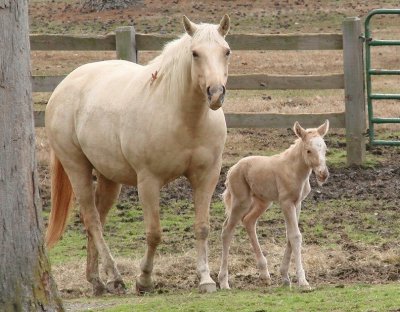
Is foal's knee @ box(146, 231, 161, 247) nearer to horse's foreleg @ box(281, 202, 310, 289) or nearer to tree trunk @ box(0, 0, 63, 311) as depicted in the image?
horse's foreleg @ box(281, 202, 310, 289)

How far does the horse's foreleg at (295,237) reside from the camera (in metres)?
8.80

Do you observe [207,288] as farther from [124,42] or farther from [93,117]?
[124,42]

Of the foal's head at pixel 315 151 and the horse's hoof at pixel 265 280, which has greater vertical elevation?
the foal's head at pixel 315 151

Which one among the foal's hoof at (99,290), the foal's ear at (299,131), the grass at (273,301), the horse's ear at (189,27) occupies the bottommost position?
the foal's hoof at (99,290)

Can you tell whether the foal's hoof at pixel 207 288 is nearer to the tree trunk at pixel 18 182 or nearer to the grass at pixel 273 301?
the grass at pixel 273 301

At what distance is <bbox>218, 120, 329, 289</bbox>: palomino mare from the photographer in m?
9.03

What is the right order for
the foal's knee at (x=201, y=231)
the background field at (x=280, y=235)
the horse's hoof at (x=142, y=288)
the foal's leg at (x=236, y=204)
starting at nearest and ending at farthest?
the background field at (x=280, y=235)
the foal's knee at (x=201, y=231)
the horse's hoof at (x=142, y=288)
the foal's leg at (x=236, y=204)

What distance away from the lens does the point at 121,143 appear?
29.5 ft

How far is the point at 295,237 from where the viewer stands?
9016 millimetres

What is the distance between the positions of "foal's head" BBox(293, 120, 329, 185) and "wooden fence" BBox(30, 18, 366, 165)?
4.87 metres

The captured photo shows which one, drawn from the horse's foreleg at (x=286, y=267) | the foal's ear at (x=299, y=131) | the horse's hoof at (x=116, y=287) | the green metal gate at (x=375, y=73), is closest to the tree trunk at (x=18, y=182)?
the horse's hoof at (x=116, y=287)

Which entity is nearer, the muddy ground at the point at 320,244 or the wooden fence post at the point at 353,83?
the muddy ground at the point at 320,244

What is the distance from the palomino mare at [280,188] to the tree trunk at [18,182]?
2.61 meters

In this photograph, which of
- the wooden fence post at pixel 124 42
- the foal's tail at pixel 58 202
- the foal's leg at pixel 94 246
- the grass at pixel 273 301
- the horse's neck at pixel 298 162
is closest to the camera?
the grass at pixel 273 301
